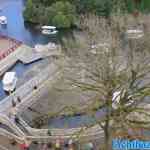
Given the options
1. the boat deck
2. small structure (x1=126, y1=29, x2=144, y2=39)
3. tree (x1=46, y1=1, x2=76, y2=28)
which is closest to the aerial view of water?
tree (x1=46, y1=1, x2=76, y2=28)

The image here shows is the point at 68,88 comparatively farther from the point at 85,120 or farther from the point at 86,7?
the point at 86,7

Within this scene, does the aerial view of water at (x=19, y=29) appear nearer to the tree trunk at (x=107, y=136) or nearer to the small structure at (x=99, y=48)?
the small structure at (x=99, y=48)

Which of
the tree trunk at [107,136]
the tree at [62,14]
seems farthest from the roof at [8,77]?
the tree at [62,14]

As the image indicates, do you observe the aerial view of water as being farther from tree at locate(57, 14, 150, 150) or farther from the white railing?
tree at locate(57, 14, 150, 150)

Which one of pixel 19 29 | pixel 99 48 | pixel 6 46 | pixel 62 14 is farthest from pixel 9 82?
pixel 19 29

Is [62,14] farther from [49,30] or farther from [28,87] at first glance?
[28,87]

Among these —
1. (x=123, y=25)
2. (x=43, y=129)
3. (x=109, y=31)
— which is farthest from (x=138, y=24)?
(x=43, y=129)
